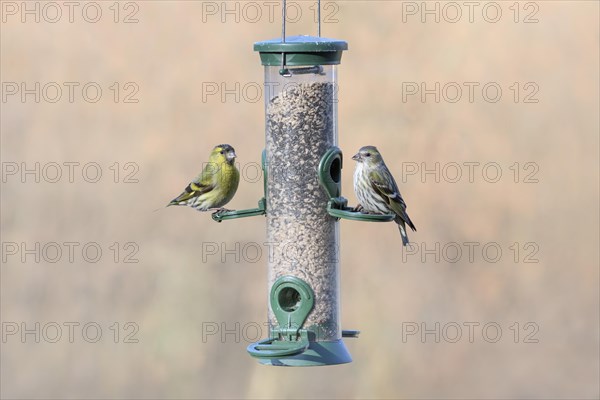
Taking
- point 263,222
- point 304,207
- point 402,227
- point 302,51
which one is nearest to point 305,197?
point 304,207

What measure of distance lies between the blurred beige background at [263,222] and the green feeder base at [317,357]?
520cm

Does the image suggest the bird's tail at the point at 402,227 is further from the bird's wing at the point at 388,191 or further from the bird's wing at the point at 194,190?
the bird's wing at the point at 194,190

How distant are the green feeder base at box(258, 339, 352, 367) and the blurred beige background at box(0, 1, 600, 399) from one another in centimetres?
520

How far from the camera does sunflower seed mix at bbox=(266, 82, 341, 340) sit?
11.6 meters

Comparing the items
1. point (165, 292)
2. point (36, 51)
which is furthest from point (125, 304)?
point (36, 51)

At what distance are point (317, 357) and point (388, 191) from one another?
1258 millimetres

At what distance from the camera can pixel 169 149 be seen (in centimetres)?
1730

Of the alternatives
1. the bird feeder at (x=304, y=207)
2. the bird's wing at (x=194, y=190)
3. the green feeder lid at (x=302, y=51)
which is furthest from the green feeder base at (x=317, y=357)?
the green feeder lid at (x=302, y=51)

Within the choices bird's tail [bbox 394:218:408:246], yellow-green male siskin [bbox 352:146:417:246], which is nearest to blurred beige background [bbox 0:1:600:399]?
bird's tail [bbox 394:218:408:246]

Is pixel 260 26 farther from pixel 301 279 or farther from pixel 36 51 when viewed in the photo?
pixel 301 279

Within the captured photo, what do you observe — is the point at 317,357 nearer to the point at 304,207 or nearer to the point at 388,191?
the point at 304,207

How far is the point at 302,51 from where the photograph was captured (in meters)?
11.2

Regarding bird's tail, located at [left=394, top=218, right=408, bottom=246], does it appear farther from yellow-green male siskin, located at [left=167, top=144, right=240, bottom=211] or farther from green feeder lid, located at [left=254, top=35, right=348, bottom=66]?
green feeder lid, located at [left=254, top=35, right=348, bottom=66]

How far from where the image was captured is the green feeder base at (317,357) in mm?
11148
